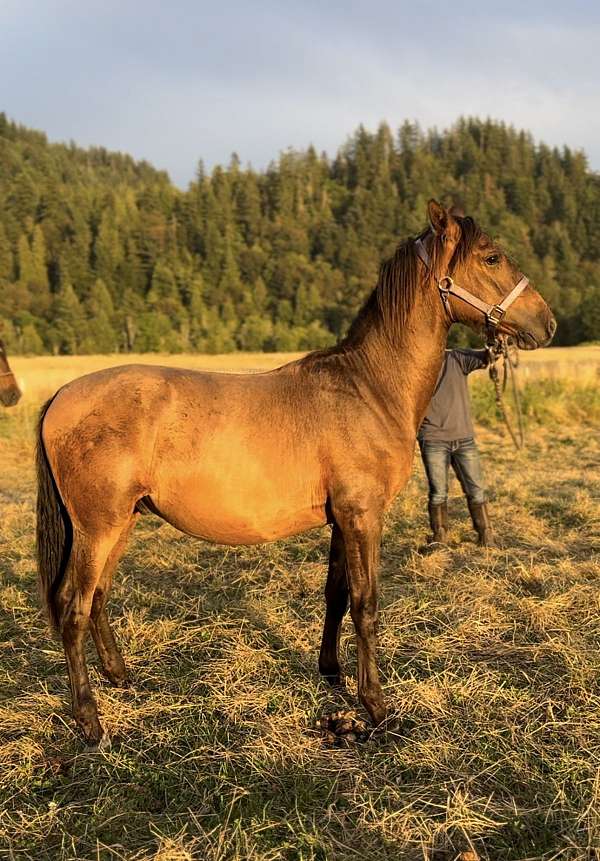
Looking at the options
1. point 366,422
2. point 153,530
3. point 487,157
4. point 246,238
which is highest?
point 487,157

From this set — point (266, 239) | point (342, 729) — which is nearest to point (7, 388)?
point (342, 729)

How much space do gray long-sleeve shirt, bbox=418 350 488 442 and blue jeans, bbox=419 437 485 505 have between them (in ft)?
0.32

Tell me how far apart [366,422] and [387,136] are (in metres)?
111

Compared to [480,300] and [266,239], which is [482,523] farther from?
[266,239]

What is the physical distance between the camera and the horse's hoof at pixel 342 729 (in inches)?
114

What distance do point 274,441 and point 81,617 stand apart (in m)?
1.34

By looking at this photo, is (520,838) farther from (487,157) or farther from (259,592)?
(487,157)

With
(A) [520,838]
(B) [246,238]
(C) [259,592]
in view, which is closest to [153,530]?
(C) [259,592]

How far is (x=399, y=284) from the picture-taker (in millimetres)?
3164

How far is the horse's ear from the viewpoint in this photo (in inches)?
117

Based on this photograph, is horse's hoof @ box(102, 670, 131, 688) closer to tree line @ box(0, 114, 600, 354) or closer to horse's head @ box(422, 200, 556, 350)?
horse's head @ box(422, 200, 556, 350)

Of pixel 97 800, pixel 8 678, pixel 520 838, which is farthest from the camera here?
pixel 8 678

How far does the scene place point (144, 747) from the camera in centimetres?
287

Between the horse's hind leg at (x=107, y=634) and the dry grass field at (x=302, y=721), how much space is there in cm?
9
